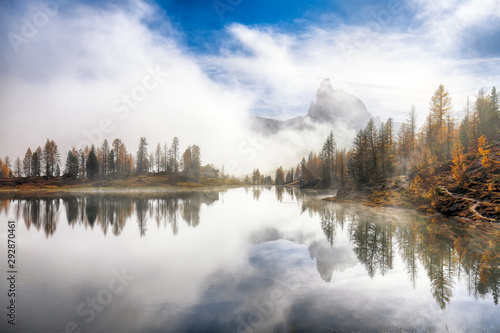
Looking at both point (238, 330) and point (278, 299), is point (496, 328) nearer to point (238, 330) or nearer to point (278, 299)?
point (278, 299)

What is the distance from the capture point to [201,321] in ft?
26.0

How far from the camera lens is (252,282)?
37.3 feet

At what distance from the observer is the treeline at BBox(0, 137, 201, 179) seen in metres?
114

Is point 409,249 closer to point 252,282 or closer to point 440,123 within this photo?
point 252,282


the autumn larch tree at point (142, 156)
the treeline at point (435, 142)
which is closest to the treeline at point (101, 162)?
the autumn larch tree at point (142, 156)

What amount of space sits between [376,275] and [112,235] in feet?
65.9

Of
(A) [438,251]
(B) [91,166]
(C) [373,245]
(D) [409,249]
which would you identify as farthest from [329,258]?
(B) [91,166]

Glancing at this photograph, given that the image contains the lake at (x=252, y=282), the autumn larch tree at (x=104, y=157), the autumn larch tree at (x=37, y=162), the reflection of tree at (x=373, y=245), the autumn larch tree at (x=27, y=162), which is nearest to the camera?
the lake at (x=252, y=282)

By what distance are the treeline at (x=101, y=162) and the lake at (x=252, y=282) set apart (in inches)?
4055

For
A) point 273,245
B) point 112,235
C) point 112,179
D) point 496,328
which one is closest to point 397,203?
point 273,245

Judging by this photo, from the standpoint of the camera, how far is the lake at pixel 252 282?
8055 mm

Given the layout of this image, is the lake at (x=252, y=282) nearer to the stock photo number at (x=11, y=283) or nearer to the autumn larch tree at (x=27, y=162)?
the stock photo number at (x=11, y=283)

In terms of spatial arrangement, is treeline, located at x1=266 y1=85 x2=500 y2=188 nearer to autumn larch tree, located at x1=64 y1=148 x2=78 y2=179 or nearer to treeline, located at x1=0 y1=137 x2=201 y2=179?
treeline, located at x1=0 y1=137 x2=201 y2=179

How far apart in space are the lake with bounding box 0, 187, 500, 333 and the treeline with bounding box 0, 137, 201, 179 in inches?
4055
